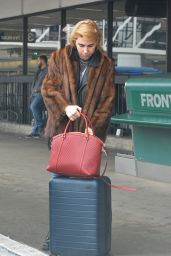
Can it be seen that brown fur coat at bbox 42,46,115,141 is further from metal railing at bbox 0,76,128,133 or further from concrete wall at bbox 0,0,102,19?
metal railing at bbox 0,76,128,133

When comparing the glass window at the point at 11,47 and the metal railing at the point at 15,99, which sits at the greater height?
the glass window at the point at 11,47

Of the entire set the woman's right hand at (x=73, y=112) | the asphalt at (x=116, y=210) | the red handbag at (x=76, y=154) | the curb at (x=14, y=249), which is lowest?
the asphalt at (x=116, y=210)

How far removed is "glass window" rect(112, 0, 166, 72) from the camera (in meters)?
11.2

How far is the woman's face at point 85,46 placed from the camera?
4902 millimetres

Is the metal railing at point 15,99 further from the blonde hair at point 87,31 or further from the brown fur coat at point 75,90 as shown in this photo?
the blonde hair at point 87,31

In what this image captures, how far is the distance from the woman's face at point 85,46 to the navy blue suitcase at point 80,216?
97 cm

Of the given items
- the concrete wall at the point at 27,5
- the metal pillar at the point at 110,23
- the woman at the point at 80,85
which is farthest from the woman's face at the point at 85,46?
the concrete wall at the point at 27,5

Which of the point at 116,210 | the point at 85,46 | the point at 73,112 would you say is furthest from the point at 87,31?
the point at 116,210

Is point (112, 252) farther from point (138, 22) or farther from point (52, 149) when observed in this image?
point (138, 22)

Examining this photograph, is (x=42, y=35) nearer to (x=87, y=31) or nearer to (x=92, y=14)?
(x=92, y=14)

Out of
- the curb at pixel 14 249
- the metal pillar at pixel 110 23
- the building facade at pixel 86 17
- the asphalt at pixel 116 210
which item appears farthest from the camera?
the metal pillar at pixel 110 23

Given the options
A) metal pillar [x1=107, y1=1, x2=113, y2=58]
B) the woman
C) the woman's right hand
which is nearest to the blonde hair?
the woman

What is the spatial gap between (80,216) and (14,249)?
0.83 m

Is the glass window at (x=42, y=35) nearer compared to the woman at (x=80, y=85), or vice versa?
the woman at (x=80, y=85)
